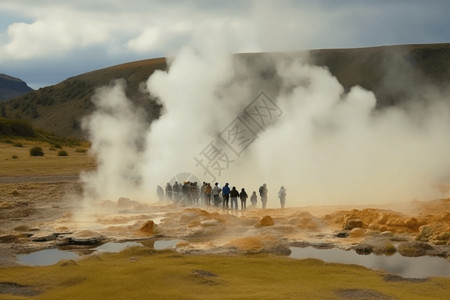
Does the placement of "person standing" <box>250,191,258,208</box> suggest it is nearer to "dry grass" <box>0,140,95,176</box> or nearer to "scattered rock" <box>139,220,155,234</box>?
"scattered rock" <box>139,220,155,234</box>

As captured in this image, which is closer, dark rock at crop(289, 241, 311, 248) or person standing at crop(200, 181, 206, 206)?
dark rock at crop(289, 241, 311, 248)

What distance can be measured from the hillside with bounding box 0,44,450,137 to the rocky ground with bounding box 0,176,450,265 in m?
68.1

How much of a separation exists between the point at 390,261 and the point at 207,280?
19.4ft

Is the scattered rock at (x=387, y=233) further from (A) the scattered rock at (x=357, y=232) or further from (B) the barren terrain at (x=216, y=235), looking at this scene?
(A) the scattered rock at (x=357, y=232)

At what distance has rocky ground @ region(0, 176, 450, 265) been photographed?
16.9 meters

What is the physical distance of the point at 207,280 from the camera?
41.7 feet

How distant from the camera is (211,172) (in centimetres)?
3353

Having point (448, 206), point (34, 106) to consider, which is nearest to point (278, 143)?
point (448, 206)

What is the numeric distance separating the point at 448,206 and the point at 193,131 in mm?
16119

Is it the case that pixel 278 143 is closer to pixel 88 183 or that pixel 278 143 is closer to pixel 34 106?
pixel 88 183

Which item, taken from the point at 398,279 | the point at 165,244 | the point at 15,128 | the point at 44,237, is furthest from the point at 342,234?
the point at 15,128

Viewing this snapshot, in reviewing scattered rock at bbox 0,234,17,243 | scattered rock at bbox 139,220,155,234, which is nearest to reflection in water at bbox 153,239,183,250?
scattered rock at bbox 139,220,155,234

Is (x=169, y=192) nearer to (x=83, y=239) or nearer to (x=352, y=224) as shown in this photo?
(x=83, y=239)

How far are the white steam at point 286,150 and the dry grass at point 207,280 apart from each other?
542 inches
